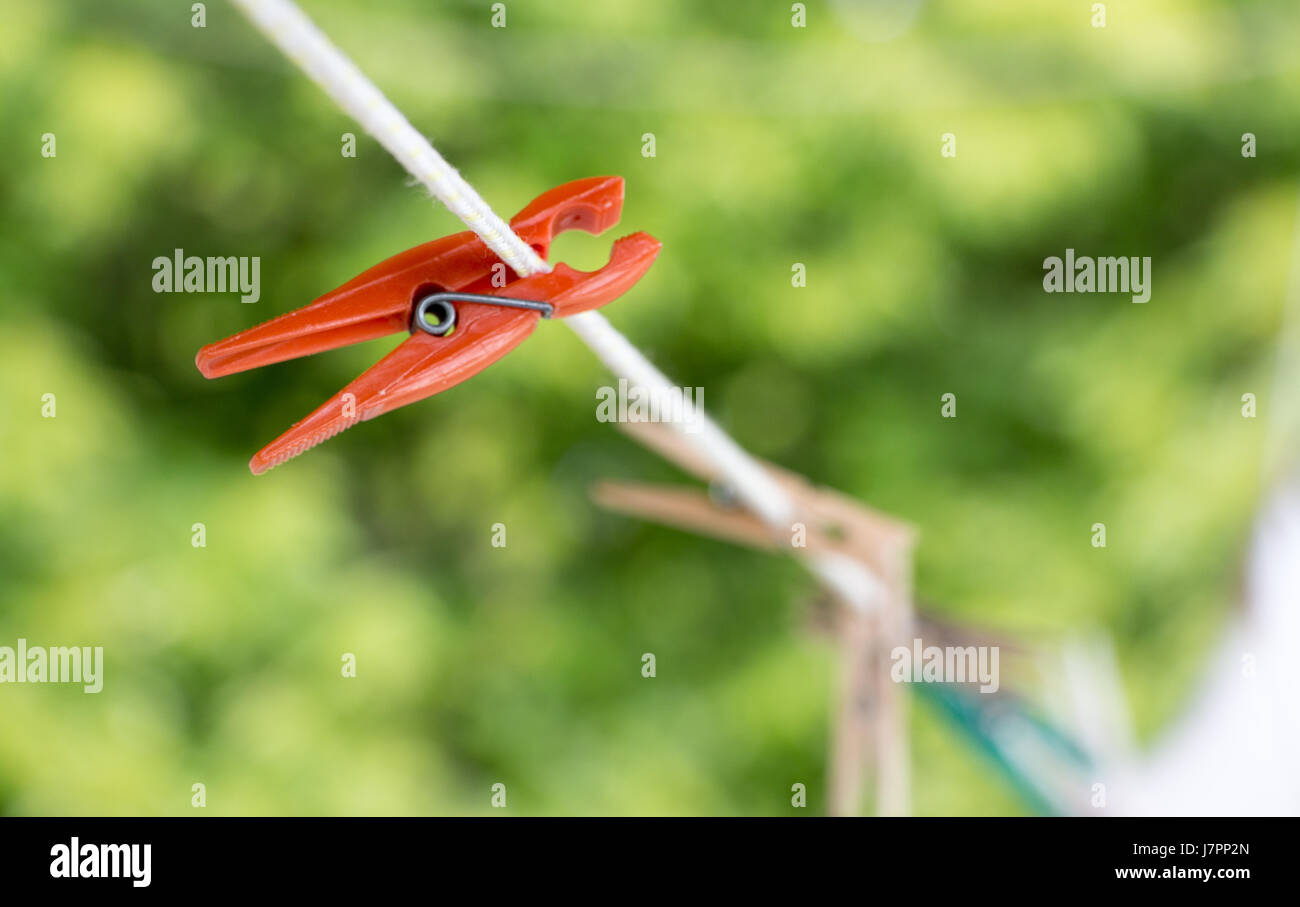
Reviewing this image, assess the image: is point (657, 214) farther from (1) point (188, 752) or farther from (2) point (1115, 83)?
(1) point (188, 752)

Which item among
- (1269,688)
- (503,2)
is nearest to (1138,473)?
(1269,688)

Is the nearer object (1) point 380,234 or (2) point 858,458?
(1) point 380,234

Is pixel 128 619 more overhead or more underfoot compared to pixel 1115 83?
more underfoot
